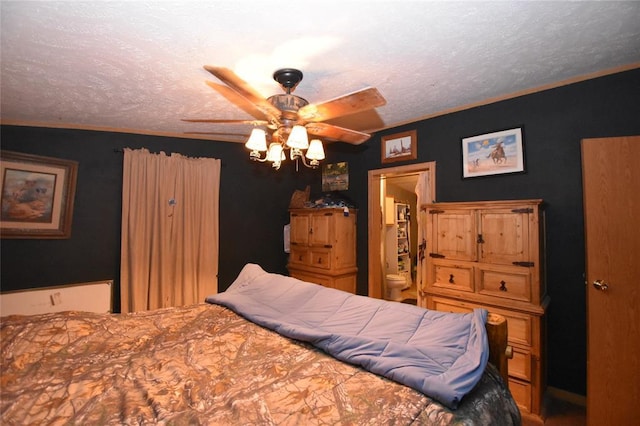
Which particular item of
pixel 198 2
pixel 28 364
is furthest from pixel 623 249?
pixel 28 364

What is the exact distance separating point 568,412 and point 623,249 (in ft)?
4.37

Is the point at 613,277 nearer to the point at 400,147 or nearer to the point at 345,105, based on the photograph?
the point at 345,105

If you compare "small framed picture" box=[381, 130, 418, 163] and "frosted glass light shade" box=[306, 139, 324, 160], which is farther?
"small framed picture" box=[381, 130, 418, 163]

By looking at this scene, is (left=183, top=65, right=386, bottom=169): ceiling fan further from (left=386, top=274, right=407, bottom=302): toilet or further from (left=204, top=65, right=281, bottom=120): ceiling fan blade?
(left=386, top=274, right=407, bottom=302): toilet

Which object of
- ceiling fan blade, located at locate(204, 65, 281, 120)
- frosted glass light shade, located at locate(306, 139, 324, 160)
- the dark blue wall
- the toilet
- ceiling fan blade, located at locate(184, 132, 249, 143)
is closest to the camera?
ceiling fan blade, located at locate(204, 65, 281, 120)

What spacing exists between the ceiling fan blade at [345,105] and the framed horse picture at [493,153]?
144cm

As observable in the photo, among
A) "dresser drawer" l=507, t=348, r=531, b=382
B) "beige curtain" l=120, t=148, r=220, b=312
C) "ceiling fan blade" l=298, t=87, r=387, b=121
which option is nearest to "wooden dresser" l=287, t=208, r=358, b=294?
"beige curtain" l=120, t=148, r=220, b=312

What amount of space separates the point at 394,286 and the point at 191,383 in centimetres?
418

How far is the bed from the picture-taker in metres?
1.05

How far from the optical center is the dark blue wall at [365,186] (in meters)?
2.26

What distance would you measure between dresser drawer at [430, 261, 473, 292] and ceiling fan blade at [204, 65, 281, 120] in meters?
1.91

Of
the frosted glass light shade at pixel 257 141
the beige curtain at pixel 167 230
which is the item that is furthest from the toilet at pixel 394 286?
the frosted glass light shade at pixel 257 141

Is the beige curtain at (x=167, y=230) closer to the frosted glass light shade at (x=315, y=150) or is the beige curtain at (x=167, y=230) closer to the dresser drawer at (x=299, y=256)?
the dresser drawer at (x=299, y=256)

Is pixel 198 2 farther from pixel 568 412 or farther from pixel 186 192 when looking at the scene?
pixel 568 412
